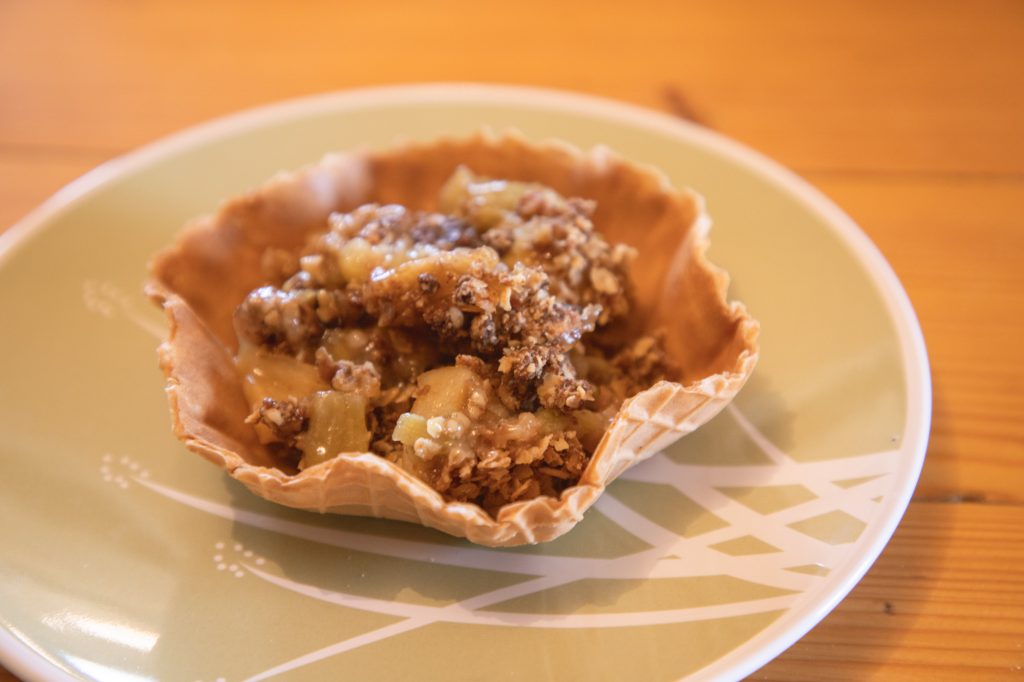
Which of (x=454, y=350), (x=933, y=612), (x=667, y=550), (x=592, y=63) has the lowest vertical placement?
(x=933, y=612)

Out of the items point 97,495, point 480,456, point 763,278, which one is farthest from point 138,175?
point 763,278

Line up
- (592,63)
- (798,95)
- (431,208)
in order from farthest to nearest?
(592,63) < (798,95) < (431,208)

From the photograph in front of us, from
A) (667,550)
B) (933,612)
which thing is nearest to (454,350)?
(667,550)

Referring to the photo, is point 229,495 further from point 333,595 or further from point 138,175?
point 138,175

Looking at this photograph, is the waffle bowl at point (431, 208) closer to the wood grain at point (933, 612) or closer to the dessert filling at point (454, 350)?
the dessert filling at point (454, 350)

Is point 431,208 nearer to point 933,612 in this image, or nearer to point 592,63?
point 592,63

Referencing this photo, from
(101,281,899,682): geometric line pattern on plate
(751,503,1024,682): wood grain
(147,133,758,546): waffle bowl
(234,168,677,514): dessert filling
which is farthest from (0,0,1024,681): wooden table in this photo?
(234,168,677,514): dessert filling

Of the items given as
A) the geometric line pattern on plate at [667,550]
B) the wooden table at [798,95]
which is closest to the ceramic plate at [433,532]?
the geometric line pattern on plate at [667,550]
